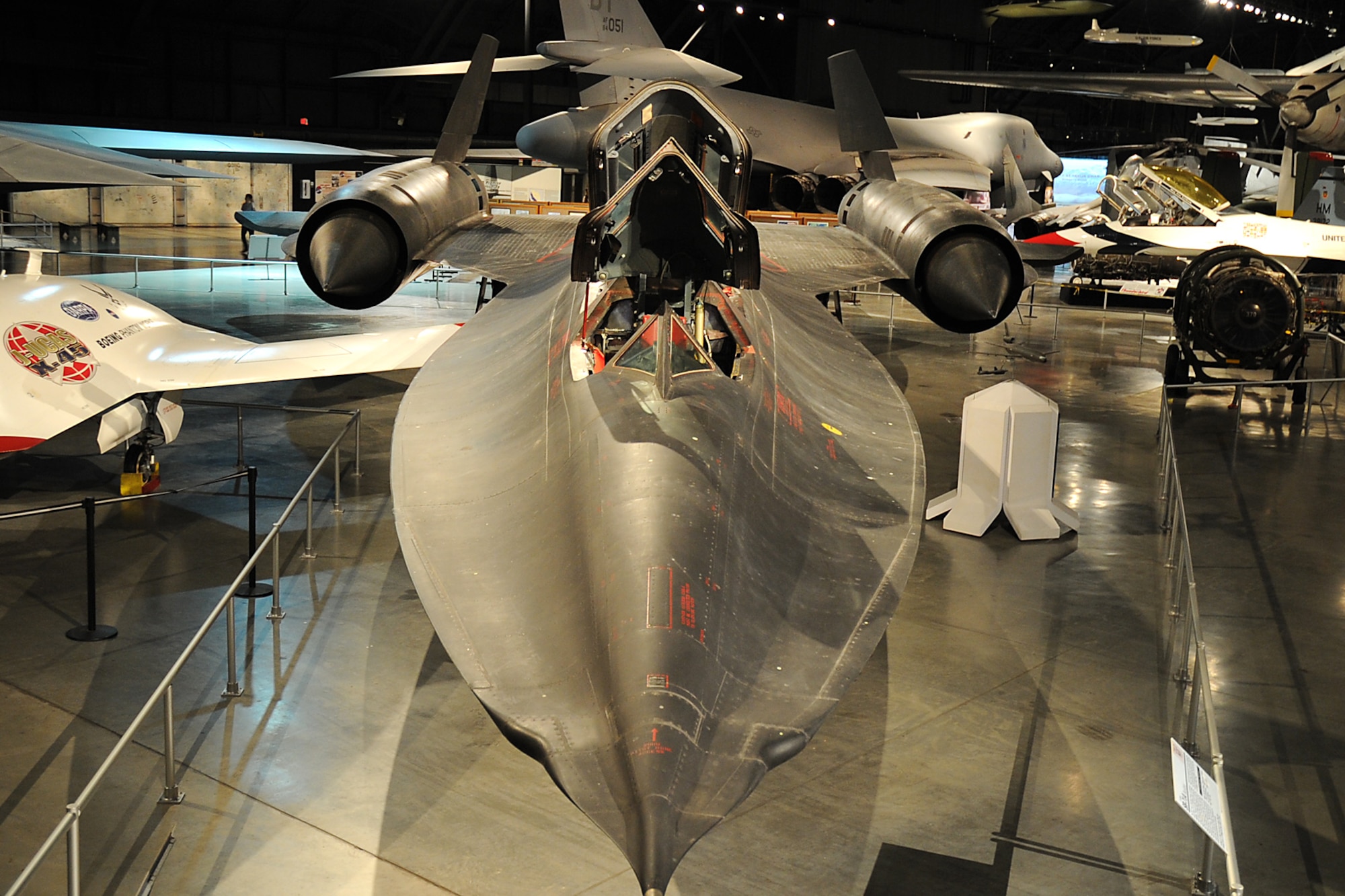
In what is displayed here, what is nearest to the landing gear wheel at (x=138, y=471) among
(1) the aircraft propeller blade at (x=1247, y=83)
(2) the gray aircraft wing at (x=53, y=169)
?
(2) the gray aircraft wing at (x=53, y=169)

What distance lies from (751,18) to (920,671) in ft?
111

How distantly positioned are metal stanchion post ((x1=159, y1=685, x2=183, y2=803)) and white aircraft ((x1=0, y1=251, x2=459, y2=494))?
3955 mm

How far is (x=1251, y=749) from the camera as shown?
5.52 m

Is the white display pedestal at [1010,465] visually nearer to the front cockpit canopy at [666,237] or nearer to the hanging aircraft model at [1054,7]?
the front cockpit canopy at [666,237]

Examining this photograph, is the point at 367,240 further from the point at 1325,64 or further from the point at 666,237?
the point at 1325,64

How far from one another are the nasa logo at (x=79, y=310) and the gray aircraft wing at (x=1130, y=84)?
14230 millimetres

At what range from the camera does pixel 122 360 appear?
8.44 m

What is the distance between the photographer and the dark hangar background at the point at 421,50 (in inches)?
1312

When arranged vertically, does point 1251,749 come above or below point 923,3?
below

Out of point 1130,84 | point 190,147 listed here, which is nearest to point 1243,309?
point 1130,84

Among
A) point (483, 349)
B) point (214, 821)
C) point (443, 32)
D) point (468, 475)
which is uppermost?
point (443, 32)

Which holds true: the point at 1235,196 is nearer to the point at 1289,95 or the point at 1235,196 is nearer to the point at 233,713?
the point at 1289,95

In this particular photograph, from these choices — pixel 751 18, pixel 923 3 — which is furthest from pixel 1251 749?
pixel 751 18

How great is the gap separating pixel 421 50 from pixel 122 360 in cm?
3350
